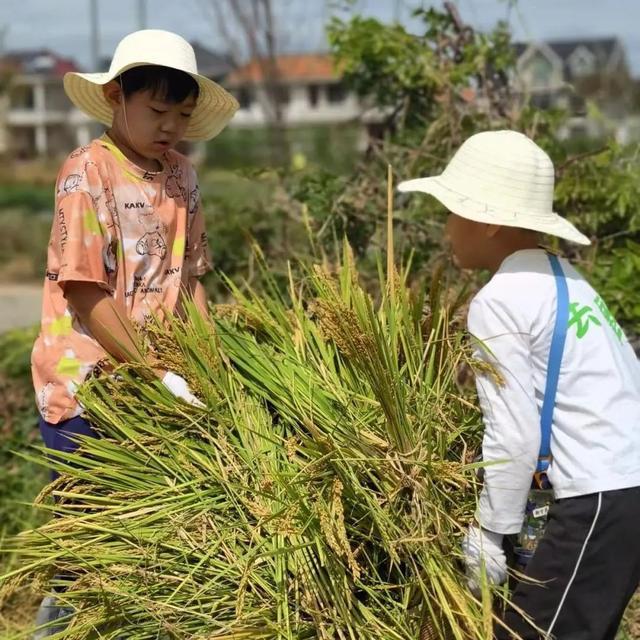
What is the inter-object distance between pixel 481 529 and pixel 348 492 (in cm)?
31

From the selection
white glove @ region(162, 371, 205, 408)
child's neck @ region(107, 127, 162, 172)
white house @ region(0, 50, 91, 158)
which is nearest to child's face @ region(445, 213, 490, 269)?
white glove @ region(162, 371, 205, 408)

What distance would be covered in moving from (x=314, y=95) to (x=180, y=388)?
60517mm

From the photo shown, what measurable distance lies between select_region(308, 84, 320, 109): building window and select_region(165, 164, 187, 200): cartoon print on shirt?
59.5m

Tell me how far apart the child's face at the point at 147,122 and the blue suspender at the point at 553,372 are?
1.13 m

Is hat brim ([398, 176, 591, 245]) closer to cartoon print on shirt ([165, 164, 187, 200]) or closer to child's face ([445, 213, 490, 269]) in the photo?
child's face ([445, 213, 490, 269])

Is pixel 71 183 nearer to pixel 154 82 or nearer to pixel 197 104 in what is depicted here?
pixel 154 82

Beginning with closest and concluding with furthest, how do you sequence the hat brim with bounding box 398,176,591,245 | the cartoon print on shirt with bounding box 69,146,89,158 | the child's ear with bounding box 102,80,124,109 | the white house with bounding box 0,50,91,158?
the hat brim with bounding box 398,176,591,245, the cartoon print on shirt with bounding box 69,146,89,158, the child's ear with bounding box 102,80,124,109, the white house with bounding box 0,50,91,158

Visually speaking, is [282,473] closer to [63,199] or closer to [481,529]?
[481,529]

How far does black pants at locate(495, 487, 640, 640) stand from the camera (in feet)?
6.56

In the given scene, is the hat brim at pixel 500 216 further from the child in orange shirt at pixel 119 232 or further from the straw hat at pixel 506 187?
the child in orange shirt at pixel 119 232

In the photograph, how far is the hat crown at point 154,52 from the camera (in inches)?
94.5

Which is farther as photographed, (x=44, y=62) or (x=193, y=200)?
(x=44, y=62)

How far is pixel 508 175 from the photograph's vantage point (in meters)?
2.15

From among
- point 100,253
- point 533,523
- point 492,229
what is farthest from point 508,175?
point 100,253
